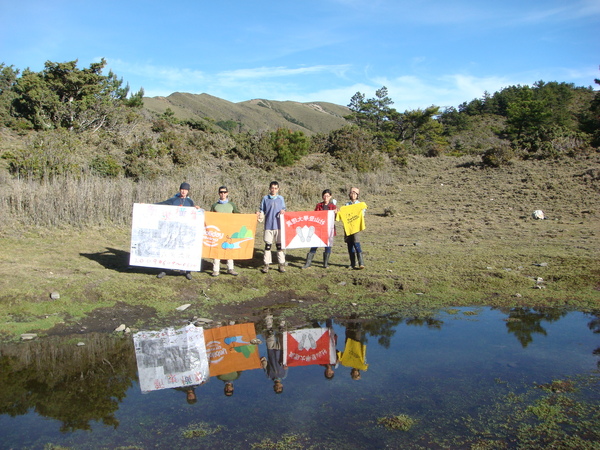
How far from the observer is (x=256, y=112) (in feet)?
495

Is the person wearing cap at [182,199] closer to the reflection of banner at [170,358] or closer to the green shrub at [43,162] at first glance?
the reflection of banner at [170,358]

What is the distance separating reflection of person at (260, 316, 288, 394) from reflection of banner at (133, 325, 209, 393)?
0.74 meters

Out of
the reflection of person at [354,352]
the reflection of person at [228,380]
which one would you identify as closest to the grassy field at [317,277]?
the reflection of person at [354,352]

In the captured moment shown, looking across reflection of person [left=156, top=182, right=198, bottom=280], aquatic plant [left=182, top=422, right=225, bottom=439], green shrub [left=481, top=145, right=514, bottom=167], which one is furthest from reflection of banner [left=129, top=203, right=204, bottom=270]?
green shrub [left=481, top=145, right=514, bottom=167]

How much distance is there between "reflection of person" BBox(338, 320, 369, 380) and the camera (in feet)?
19.7

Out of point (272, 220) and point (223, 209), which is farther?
point (272, 220)

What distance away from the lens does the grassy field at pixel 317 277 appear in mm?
8062

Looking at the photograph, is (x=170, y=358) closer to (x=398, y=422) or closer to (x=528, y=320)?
(x=398, y=422)

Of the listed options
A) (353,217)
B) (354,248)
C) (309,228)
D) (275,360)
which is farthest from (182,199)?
(275,360)

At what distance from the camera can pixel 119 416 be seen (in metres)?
4.71

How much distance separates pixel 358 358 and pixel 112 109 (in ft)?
97.5

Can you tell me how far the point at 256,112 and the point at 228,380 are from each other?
5917 inches

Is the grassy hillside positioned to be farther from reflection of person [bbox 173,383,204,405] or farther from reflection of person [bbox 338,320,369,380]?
reflection of person [bbox 173,383,204,405]

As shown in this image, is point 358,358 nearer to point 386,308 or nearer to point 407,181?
point 386,308
